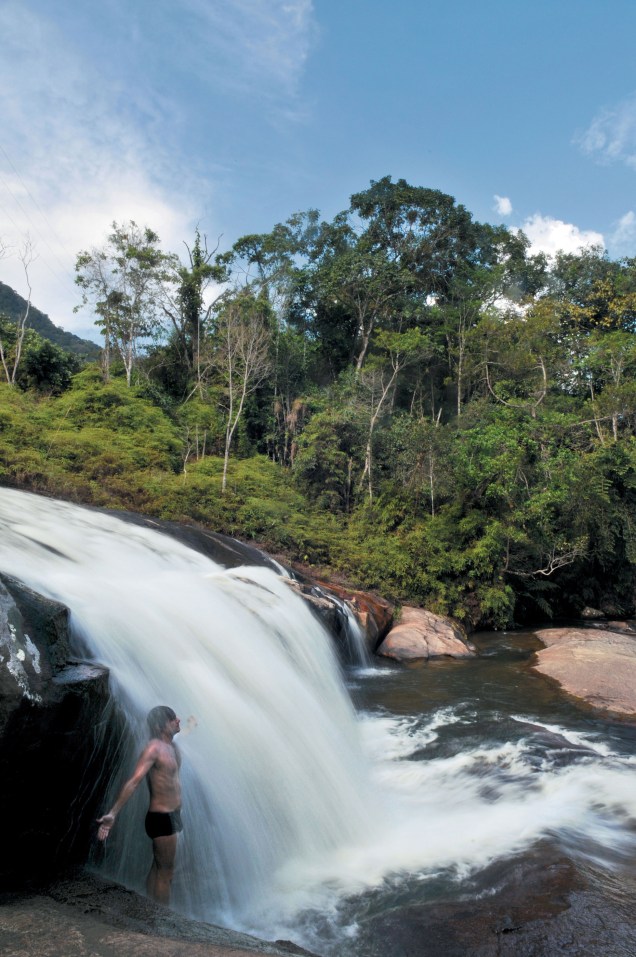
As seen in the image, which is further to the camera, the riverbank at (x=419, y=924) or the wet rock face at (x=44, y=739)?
the wet rock face at (x=44, y=739)

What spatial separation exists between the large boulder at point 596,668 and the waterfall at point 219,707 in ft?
13.7

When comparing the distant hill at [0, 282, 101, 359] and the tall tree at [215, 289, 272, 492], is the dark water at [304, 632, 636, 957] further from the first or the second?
the distant hill at [0, 282, 101, 359]

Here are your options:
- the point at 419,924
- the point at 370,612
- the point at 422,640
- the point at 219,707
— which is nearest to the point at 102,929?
the point at 419,924

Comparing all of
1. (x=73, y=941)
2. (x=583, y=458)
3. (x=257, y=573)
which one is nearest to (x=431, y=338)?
(x=583, y=458)

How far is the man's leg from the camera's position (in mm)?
3566

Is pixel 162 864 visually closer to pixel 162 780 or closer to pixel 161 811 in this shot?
pixel 161 811

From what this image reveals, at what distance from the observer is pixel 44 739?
3055mm

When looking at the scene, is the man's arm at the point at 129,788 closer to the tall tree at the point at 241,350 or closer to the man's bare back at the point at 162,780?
the man's bare back at the point at 162,780

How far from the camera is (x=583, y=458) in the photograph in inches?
655

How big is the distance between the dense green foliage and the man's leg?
11504 millimetres

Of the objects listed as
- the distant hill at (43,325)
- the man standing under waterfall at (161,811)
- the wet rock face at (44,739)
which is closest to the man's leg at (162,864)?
the man standing under waterfall at (161,811)

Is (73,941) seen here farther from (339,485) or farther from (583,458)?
(339,485)

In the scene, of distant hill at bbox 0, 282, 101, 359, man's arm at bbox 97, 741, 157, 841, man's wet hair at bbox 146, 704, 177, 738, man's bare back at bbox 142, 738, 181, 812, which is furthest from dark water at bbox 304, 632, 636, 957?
distant hill at bbox 0, 282, 101, 359

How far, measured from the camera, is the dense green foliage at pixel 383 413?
15406 millimetres
